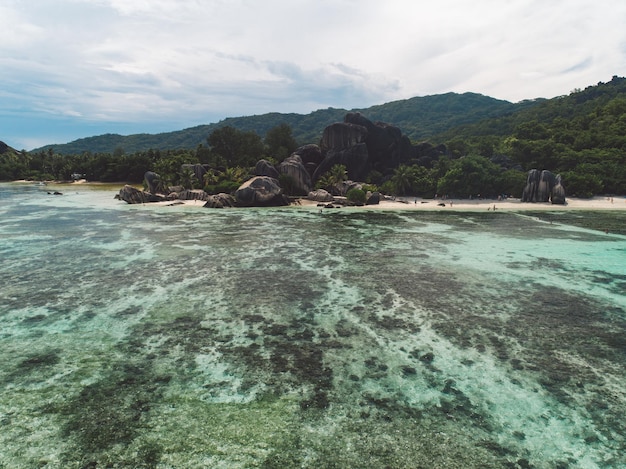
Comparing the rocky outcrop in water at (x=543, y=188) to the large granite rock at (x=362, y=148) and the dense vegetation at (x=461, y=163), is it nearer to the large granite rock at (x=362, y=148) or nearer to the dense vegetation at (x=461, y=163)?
the dense vegetation at (x=461, y=163)

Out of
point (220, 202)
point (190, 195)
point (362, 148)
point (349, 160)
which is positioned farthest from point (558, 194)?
point (190, 195)

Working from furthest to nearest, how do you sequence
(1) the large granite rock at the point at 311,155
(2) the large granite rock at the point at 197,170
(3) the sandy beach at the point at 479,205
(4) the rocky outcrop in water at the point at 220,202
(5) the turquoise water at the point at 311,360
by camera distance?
(1) the large granite rock at the point at 311,155 < (2) the large granite rock at the point at 197,170 < (3) the sandy beach at the point at 479,205 < (4) the rocky outcrop in water at the point at 220,202 < (5) the turquoise water at the point at 311,360

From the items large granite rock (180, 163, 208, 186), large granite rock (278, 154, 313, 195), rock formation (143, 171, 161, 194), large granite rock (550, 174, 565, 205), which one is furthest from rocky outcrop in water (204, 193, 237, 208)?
large granite rock (550, 174, 565, 205)

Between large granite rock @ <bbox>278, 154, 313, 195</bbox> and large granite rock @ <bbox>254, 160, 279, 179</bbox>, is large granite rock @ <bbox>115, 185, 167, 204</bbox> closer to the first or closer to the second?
large granite rock @ <bbox>254, 160, 279, 179</bbox>

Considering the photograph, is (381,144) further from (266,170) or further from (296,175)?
(266,170)

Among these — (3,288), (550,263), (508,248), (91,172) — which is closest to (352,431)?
(3,288)

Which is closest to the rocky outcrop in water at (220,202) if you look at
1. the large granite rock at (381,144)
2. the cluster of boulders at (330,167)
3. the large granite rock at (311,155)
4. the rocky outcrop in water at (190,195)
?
the cluster of boulders at (330,167)
